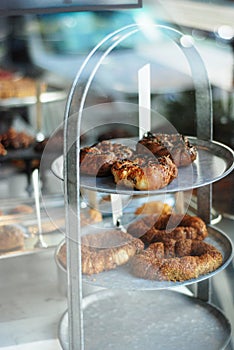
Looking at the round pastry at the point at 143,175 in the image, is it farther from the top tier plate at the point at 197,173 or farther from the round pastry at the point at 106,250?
the round pastry at the point at 106,250

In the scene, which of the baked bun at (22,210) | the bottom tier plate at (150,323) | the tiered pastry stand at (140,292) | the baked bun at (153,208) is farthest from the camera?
the baked bun at (22,210)

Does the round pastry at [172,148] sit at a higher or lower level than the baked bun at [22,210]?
higher

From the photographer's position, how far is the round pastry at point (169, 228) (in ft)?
4.76

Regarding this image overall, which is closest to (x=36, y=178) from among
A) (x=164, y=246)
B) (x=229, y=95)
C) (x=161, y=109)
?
(x=161, y=109)

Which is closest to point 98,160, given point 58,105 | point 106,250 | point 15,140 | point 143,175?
point 143,175

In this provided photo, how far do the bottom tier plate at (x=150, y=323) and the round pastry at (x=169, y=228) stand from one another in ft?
0.66

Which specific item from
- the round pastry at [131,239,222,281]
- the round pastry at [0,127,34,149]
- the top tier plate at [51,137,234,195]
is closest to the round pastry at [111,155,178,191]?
the top tier plate at [51,137,234,195]

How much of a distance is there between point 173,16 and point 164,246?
59.3 inches

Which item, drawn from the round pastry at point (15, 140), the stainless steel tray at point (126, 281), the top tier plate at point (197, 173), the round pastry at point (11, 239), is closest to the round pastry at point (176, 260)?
the stainless steel tray at point (126, 281)

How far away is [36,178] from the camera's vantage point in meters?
2.43

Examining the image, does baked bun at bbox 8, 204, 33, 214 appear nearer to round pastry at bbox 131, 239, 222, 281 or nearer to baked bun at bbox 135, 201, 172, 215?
baked bun at bbox 135, 201, 172, 215

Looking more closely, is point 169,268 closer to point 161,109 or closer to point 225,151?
point 225,151

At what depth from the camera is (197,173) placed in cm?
129

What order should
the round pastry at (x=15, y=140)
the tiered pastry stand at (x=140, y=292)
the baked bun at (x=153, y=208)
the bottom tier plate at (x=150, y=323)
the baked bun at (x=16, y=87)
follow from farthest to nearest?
the baked bun at (x=16, y=87)
the round pastry at (x=15, y=140)
the baked bun at (x=153, y=208)
the bottom tier plate at (x=150, y=323)
the tiered pastry stand at (x=140, y=292)
